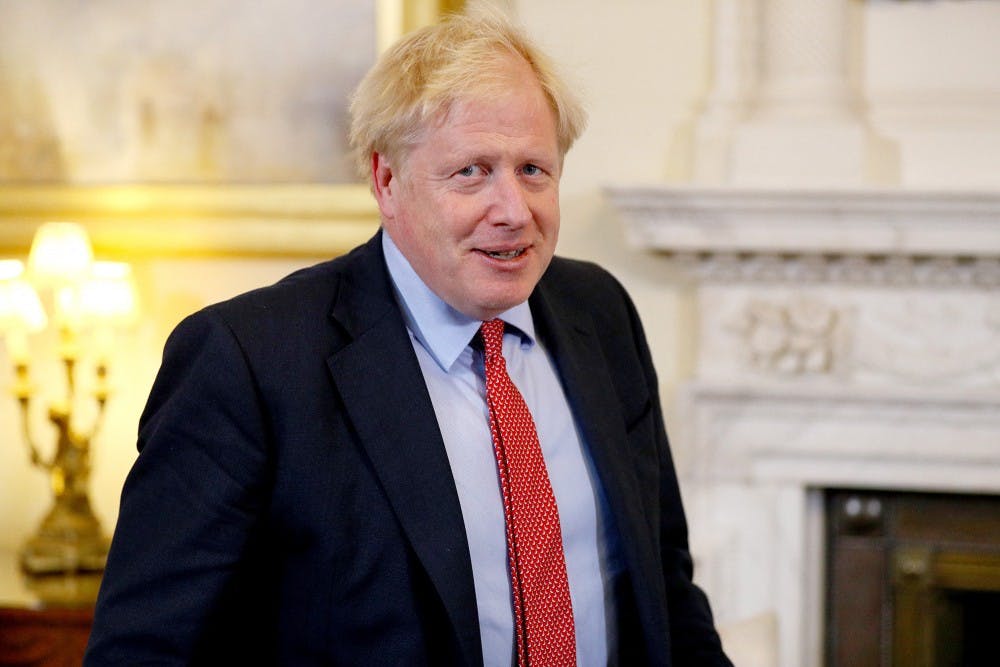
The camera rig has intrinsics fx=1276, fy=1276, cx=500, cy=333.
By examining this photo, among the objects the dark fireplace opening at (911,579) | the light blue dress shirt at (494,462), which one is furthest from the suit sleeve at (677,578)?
the dark fireplace opening at (911,579)

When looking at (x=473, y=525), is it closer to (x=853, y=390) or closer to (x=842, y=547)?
(x=853, y=390)

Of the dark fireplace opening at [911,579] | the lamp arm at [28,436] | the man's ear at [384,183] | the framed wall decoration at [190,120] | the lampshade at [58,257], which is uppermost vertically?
the framed wall decoration at [190,120]

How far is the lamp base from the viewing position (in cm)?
284

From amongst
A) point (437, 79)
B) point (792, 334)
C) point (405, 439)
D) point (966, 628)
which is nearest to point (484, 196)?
point (437, 79)

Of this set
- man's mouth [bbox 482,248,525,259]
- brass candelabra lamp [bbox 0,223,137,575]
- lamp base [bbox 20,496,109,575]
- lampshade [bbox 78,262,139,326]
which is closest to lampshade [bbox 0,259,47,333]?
brass candelabra lamp [bbox 0,223,137,575]

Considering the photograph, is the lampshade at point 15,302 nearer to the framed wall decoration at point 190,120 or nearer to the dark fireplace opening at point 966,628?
the framed wall decoration at point 190,120

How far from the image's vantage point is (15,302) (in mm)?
2803

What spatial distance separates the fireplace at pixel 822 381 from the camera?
2.51 metres

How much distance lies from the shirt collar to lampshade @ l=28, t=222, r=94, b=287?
153 centimetres

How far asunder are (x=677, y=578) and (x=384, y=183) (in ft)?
2.16

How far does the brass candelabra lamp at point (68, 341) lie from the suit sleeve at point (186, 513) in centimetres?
156

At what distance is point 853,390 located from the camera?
8.51 feet

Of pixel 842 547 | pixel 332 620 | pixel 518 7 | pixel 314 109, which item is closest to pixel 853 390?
pixel 842 547

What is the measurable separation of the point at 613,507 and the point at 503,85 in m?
0.52
